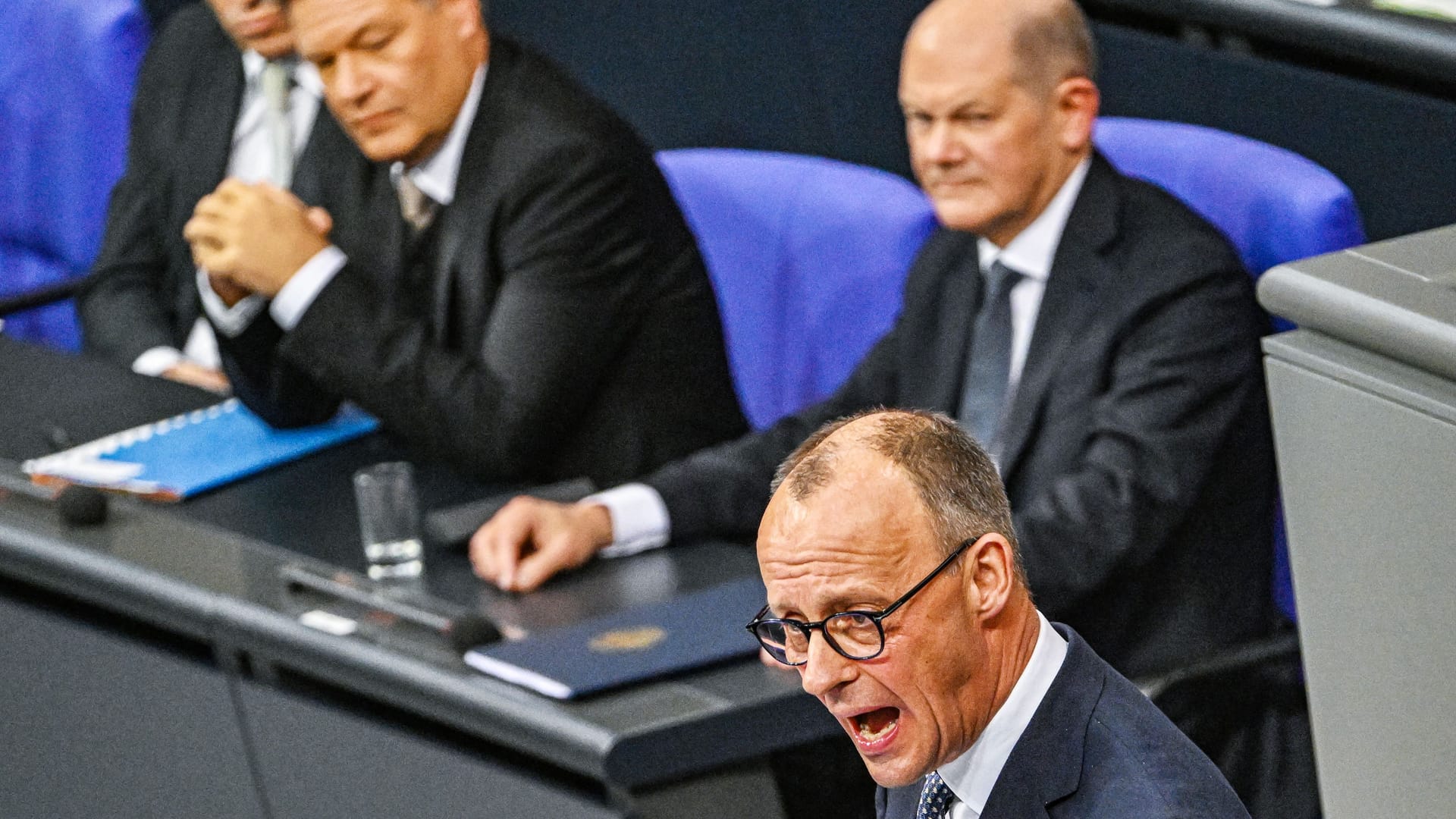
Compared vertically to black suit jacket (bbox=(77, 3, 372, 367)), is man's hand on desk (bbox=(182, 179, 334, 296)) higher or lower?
higher

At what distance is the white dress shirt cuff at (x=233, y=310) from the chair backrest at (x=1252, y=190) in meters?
1.08

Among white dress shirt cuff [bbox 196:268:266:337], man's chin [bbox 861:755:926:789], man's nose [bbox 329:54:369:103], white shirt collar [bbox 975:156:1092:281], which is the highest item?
man's chin [bbox 861:755:926:789]

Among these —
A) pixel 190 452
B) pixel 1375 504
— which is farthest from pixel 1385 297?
pixel 190 452

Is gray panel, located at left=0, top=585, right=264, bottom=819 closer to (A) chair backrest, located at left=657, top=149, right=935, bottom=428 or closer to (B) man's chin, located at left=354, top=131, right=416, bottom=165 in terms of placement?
(B) man's chin, located at left=354, top=131, right=416, bottom=165

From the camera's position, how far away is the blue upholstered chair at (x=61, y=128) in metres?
4.29

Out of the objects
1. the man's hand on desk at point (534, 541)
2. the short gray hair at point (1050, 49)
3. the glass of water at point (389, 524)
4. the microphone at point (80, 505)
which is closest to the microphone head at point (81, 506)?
the microphone at point (80, 505)

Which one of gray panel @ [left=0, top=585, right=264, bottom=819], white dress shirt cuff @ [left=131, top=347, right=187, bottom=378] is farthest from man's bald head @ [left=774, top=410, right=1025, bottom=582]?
white dress shirt cuff @ [left=131, top=347, right=187, bottom=378]

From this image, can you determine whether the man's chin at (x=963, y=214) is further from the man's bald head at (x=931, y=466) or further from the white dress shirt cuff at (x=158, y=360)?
the white dress shirt cuff at (x=158, y=360)

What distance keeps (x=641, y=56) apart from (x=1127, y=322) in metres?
1.80

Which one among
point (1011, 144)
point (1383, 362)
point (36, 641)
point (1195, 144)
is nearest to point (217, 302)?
point (36, 641)

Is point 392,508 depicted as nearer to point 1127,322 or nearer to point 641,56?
point 1127,322

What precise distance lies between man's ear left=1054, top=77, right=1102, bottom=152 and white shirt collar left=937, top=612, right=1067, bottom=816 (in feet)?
3.97

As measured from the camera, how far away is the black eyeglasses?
1162 mm

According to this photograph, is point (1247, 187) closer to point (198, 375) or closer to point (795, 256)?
point (795, 256)
